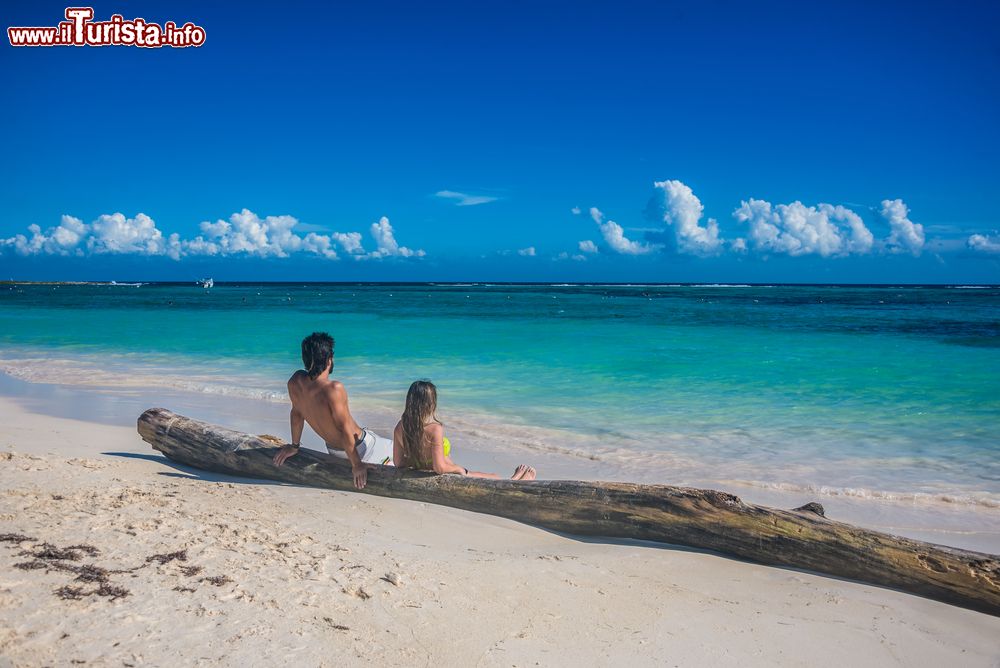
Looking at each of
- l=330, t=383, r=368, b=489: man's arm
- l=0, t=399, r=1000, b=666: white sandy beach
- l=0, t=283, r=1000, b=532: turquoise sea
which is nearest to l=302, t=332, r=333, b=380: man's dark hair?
l=330, t=383, r=368, b=489: man's arm

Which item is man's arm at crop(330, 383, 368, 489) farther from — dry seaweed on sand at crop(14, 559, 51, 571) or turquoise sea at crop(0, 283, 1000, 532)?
turquoise sea at crop(0, 283, 1000, 532)

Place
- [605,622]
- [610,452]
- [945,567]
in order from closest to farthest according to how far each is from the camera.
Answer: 1. [605,622]
2. [945,567]
3. [610,452]

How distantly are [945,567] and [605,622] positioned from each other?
1.96 metres

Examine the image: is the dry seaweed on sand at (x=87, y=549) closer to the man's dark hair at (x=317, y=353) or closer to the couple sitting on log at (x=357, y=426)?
the couple sitting on log at (x=357, y=426)

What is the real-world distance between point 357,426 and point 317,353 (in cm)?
68

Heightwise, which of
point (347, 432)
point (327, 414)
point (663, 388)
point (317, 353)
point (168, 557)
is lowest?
point (663, 388)

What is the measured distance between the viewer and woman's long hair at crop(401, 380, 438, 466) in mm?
5047

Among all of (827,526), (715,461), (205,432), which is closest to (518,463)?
(715,461)

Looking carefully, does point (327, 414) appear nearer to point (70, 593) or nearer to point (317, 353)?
point (317, 353)

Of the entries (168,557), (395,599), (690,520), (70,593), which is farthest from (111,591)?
(690,520)

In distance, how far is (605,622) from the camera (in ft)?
10.9

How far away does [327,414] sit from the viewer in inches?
215

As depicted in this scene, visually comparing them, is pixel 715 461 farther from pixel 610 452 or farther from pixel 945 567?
pixel 945 567

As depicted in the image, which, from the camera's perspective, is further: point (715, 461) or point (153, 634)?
point (715, 461)
